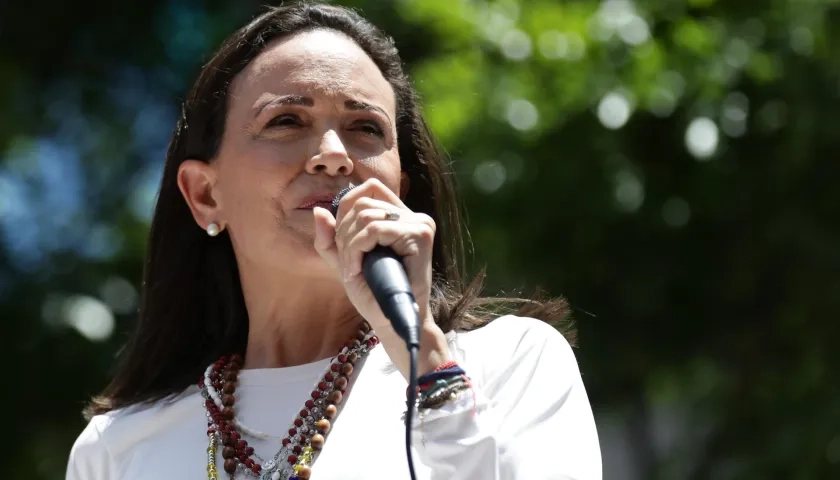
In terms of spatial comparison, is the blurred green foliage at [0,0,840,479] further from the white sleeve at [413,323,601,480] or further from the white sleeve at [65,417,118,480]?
the white sleeve at [413,323,601,480]

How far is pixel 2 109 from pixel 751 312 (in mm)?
3410

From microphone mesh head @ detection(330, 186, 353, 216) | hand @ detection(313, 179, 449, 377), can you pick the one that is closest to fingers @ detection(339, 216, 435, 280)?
hand @ detection(313, 179, 449, 377)

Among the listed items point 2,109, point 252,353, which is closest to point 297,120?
point 252,353

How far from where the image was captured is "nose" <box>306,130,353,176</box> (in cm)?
286

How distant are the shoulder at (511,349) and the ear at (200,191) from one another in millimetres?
675

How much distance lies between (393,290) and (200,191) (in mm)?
1102

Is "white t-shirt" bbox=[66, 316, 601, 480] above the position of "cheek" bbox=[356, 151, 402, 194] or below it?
below

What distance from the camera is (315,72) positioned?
120 inches

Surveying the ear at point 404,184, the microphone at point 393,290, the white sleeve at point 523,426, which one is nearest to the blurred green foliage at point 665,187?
the ear at point 404,184

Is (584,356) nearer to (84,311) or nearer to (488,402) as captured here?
(84,311)

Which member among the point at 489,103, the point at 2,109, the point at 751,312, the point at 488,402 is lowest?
the point at 751,312

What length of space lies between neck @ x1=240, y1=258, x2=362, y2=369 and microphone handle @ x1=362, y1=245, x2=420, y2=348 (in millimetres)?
687

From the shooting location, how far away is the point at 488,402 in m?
2.56

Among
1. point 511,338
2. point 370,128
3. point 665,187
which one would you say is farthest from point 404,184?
point 665,187
